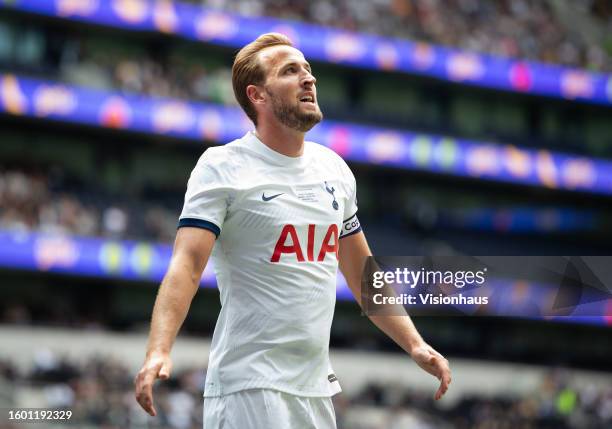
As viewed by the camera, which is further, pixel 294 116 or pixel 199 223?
pixel 294 116

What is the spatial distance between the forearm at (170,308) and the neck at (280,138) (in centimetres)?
73

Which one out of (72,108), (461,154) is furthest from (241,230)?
(461,154)

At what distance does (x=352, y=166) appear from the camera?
35.7 metres

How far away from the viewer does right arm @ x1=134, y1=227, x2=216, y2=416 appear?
3.99m

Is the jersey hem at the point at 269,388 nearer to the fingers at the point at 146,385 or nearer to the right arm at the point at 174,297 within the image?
the right arm at the point at 174,297

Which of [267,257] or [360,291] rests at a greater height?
[267,257]

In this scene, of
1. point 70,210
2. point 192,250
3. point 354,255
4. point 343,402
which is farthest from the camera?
point 70,210

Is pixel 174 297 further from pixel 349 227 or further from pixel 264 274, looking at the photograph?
pixel 349 227

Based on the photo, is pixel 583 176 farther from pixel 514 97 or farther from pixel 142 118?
pixel 142 118

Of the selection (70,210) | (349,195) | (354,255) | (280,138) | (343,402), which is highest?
(280,138)

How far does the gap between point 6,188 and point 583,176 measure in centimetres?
1923

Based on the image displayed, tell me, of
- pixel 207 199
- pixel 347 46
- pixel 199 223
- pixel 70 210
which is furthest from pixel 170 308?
pixel 347 46

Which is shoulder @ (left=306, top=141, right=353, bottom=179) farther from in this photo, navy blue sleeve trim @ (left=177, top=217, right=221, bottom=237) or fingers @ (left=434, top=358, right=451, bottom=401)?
fingers @ (left=434, top=358, right=451, bottom=401)

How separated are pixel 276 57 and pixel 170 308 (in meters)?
1.20
